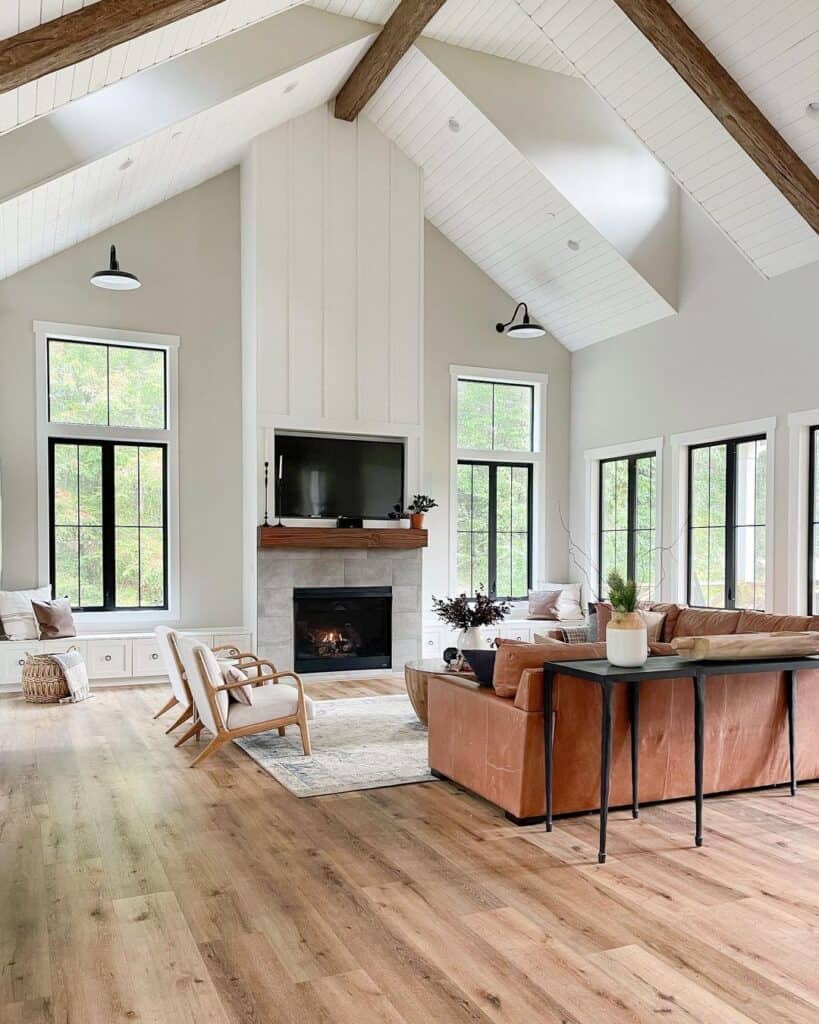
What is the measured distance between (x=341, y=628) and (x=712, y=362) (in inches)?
173

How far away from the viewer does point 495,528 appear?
1021cm

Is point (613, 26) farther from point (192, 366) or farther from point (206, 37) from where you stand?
point (192, 366)

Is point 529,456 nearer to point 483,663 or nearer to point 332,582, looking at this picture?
point 332,582

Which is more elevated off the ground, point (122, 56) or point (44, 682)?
point (122, 56)

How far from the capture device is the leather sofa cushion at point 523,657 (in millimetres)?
4168

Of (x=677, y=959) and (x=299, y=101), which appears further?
Result: (x=299, y=101)

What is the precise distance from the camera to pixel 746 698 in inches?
178

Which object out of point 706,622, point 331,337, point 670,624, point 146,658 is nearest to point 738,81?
point 706,622

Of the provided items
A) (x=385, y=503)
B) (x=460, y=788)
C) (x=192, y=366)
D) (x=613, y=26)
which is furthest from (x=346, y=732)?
(x=613, y=26)

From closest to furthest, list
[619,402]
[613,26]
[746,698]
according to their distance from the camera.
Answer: [746,698], [613,26], [619,402]

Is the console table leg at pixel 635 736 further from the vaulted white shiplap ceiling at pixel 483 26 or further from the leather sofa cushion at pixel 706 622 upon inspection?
the vaulted white shiplap ceiling at pixel 483 26

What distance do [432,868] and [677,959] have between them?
1104 millimetres

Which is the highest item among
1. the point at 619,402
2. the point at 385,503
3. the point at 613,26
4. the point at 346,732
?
the point at 613,26

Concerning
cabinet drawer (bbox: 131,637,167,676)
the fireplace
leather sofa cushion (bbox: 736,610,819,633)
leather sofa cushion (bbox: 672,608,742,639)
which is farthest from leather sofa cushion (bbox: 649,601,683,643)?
cabinet drawer (bbox: 131,637,167,676)
